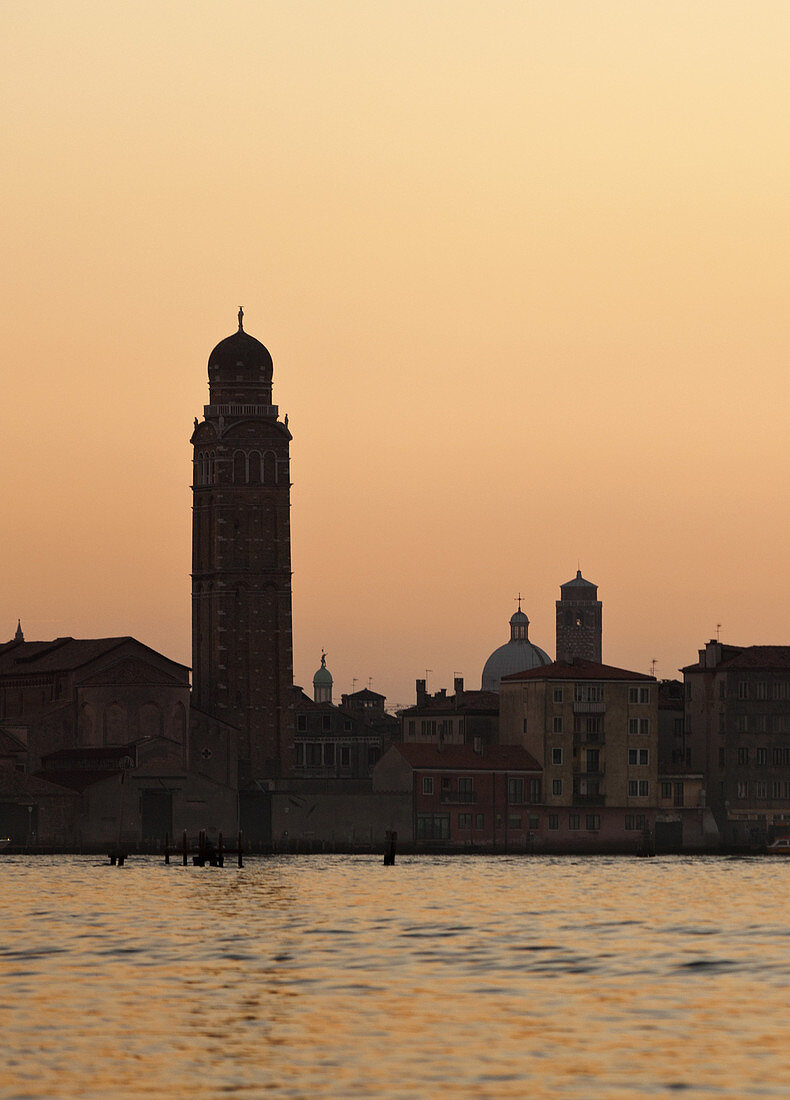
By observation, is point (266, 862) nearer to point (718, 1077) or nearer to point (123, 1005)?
point (123, 1005)

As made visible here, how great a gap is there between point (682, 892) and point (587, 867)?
26125 mm

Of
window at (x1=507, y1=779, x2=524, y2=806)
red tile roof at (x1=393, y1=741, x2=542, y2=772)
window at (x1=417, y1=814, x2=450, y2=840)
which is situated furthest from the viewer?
window at (x1=507, y1=779, x2=524, y2=806)

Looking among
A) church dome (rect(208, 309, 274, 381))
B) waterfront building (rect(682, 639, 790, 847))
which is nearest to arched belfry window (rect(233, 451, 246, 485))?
church dome (rect(208, 309, 274, 381))

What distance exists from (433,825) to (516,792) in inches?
217

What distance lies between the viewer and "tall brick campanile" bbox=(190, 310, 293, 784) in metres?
150

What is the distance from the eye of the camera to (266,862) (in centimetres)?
12012

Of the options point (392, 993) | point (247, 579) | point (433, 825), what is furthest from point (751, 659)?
point (392, 993)

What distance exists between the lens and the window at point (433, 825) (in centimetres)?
13525

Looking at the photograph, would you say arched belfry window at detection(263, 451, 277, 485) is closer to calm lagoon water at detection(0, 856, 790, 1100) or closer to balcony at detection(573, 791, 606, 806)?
balcony at detection(573, 791, 606, 806)

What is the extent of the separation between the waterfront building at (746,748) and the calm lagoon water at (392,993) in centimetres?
5209

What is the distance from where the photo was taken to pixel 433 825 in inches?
5340

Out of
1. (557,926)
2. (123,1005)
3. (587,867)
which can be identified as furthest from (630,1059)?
(587,867)

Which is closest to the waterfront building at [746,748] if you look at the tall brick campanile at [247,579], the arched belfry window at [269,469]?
the tall brick campanile at [247,579]

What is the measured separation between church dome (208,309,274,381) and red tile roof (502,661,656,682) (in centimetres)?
2879
